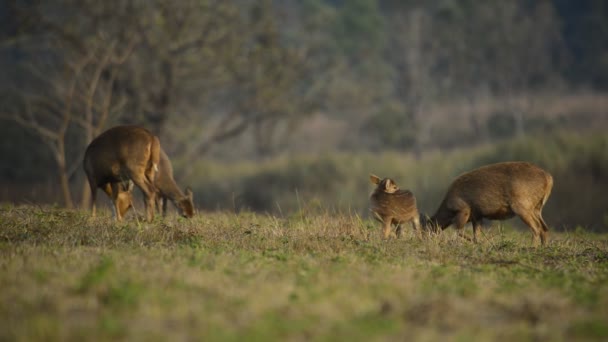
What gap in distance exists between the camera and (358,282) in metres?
6.43

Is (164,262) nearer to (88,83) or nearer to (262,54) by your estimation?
(88,83)

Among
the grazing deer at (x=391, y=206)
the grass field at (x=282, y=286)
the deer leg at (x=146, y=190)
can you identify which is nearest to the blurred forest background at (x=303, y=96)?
the deer leg at (x=146, y=190)

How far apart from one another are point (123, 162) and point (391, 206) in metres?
3.94

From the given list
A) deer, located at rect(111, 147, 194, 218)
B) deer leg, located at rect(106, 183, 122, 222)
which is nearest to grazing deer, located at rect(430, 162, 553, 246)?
deer leg, located at rect(106, 183, 122, 222)

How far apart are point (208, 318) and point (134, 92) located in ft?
61.7

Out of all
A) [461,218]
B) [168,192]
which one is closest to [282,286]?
[461,218]

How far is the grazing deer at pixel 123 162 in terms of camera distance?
10539 mm

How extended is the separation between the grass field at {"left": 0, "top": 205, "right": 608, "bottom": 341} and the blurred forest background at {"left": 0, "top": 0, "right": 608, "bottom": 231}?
11.3ft

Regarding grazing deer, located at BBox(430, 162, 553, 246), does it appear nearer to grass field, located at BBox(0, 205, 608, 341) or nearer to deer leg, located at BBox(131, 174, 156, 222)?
grass field, located at BBox(0, 205, 608, 341)

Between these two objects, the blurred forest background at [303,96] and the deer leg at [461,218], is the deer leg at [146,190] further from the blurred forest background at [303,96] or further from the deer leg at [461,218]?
the deer leg at [461,218]

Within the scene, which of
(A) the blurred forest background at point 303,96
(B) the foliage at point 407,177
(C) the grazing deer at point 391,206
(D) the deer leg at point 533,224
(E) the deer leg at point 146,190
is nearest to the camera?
(C) the grazing deer at point 391,206

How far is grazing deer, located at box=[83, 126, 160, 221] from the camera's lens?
10.5 metres

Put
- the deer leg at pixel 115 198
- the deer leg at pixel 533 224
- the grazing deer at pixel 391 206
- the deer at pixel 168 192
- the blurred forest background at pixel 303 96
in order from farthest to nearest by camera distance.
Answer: the blurred forest background at pixel 303 96 < the deer at pixel 168 192 < the deer leg at pixel 115 198 < the deer leg at pixel 533 224 < the grazing deer at pixel 391 206

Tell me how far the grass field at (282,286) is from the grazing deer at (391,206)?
0.46 meters
